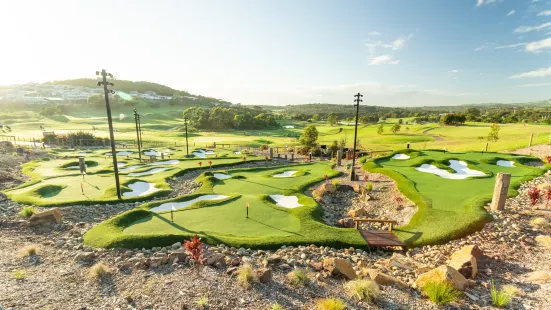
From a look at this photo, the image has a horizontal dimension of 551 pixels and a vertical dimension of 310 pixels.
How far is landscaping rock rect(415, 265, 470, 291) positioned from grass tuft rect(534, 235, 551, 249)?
5.67m

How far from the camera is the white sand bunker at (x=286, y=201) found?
16.9 m

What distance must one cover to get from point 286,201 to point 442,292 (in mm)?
11504

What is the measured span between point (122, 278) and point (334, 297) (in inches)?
282

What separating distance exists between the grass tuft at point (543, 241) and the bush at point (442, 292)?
666 centimetres

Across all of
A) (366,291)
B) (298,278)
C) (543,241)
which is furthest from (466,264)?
(298,278)

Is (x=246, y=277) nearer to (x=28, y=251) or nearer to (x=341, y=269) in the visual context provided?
(x=341, y=269)

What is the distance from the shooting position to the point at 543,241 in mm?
10523

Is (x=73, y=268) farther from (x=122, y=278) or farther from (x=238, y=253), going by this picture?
(x=238, y=253)

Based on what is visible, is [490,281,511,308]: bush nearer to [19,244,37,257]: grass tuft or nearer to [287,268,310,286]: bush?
[287,268,310,286]: bush

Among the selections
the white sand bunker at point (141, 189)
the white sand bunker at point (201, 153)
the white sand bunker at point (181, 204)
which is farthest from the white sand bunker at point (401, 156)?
the white sand bunker at point (201, 153)

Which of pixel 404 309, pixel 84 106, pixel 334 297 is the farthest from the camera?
pixel 84 106

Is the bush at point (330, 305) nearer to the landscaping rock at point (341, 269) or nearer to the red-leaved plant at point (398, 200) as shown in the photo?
the landscaping rock at point (341, 269)

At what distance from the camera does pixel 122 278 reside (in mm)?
8711

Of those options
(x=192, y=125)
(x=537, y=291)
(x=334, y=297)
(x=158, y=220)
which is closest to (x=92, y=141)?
(x=192, y=125)
